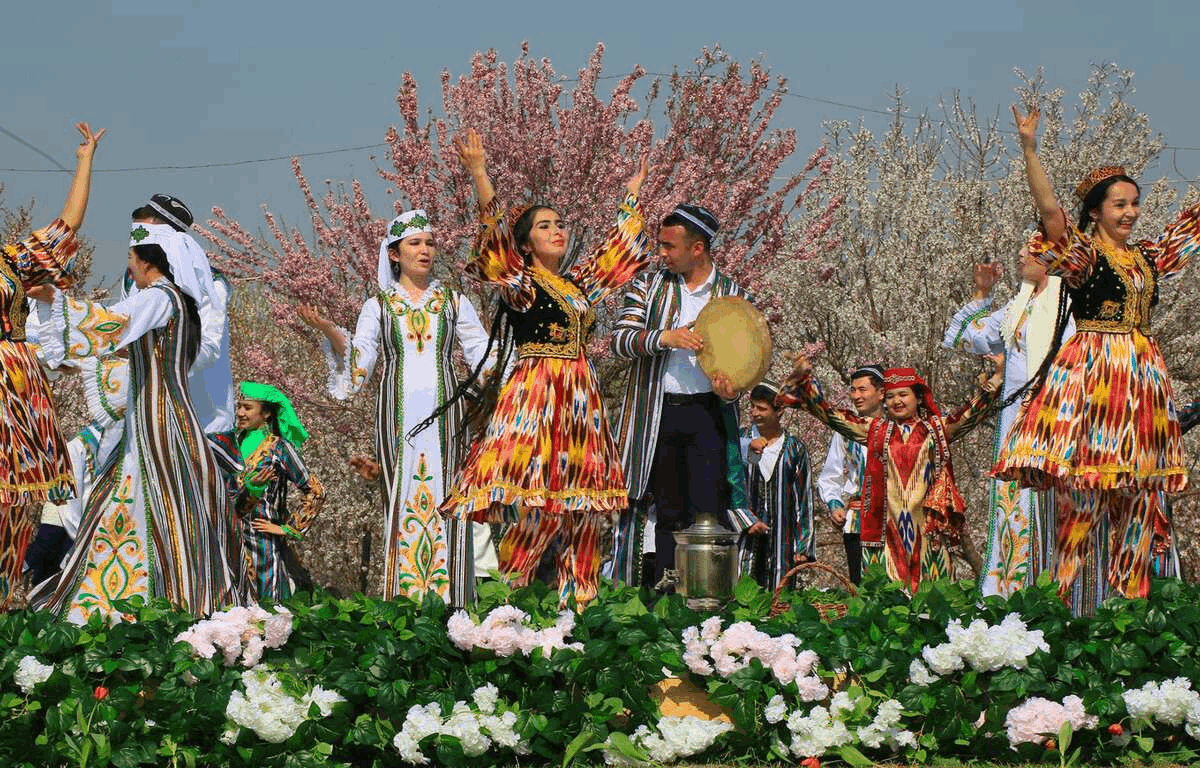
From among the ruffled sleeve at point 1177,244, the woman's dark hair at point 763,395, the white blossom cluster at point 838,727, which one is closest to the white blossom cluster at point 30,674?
the white blossom cluster at point 838,727

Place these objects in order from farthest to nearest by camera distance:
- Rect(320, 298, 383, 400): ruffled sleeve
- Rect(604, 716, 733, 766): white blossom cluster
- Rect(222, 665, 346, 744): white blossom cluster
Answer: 1. Rect(320, 298, 383, 400): ruffled sleeve
2. Rect(604, 716, 733, 766): white blossom cluster
3. Rect(222, 665, 346, 744): white blossom cluster

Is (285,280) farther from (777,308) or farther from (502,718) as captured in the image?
(502,718)

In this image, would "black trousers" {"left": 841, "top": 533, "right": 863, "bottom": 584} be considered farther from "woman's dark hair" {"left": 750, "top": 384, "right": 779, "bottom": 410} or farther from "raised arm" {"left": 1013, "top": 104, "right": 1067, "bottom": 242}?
"raised arm" {"left": 1013, "top": 104, "right": 1067, "bottom": 242}

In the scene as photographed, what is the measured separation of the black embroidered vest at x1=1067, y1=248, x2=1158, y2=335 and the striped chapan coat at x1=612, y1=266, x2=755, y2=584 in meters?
1.82

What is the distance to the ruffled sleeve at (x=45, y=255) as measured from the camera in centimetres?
664

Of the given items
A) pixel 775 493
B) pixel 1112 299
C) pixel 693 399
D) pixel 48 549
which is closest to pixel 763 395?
pixel 775 493

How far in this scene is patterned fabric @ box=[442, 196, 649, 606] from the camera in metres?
6.83

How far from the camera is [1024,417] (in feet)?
22.6

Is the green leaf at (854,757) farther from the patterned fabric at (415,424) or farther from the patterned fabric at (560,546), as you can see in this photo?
the patterned fabric at (415,424)

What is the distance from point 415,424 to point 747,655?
3471 millimetres

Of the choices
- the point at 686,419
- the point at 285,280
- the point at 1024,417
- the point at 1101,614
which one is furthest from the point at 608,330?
the point at 1101,614

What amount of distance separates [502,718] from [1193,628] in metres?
2.29

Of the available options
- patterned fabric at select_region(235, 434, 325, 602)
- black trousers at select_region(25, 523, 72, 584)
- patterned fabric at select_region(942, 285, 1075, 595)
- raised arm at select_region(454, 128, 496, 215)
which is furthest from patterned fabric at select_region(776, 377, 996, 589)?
black trousers at select_region(25, 523, 72, 584)

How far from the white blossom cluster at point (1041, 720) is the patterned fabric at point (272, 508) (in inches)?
203
